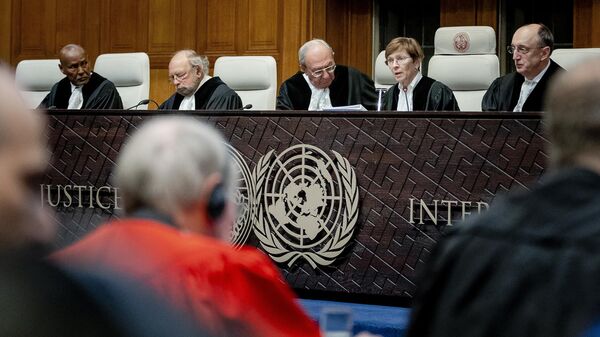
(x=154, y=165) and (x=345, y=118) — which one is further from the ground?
(x=345, y=118)

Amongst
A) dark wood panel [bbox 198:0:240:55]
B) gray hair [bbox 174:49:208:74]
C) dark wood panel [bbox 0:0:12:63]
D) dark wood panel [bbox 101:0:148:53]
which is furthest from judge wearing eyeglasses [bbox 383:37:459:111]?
dark wood panel [bbox 0:0:12:63]

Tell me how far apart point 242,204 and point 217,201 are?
312 centimetres

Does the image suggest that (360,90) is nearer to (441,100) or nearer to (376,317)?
(441,100)

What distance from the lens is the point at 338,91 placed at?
6547 mm

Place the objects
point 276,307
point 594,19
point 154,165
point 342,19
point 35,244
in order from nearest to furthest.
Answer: point 35,244, point 154,165, point 276,307, point 594,19, point 342,19

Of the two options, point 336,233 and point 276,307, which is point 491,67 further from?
point 276,307

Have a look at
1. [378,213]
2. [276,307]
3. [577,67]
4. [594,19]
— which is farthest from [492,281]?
[594,19]

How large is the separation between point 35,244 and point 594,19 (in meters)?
8.20

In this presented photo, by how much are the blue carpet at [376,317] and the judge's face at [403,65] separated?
1980 millimetres

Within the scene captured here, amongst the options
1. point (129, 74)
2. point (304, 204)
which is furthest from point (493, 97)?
point (129, 74)

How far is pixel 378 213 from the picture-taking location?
14.4ft

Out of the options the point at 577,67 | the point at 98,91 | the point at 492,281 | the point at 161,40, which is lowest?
the point at 492,281

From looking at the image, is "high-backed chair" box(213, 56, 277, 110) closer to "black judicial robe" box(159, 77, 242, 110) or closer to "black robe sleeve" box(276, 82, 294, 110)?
"black judicial robe" box(159, 77, 242, 110)

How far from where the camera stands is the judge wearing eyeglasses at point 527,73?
5.78 m
